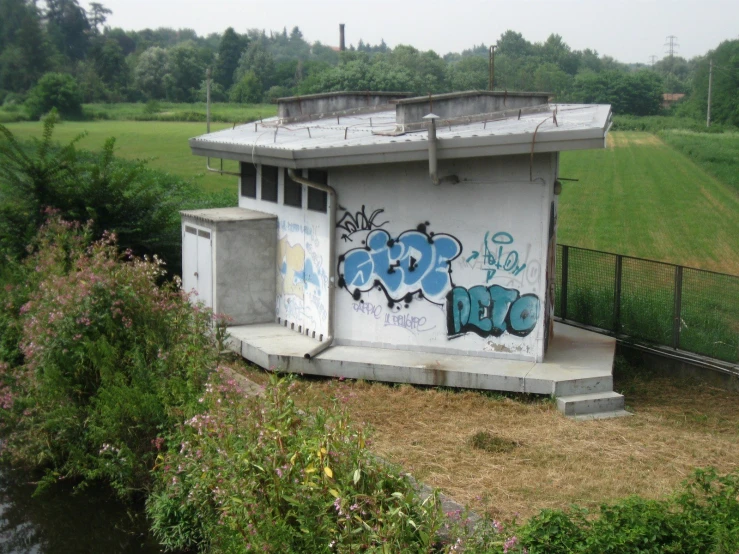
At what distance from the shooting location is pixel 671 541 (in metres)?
6.02

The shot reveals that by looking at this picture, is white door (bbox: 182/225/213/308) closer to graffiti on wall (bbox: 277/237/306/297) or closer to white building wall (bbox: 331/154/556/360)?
graffiti on wall (bbox: 277/237/306/297)

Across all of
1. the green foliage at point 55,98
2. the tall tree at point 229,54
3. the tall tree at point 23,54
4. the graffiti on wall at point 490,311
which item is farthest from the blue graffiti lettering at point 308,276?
the tall tree at point 229,54

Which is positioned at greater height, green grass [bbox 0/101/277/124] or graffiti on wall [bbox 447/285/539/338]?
green grass [bbox 0/101/277/124]

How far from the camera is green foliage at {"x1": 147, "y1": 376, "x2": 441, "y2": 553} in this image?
21.5ft

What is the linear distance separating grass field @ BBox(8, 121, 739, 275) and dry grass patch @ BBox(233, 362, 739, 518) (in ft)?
30.0

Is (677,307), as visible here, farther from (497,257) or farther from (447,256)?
(447,256)

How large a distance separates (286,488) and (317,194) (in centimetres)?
647

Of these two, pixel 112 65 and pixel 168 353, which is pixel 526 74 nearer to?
pixel 112 65

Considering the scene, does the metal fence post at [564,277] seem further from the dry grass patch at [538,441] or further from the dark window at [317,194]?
the dark window at [317,194]

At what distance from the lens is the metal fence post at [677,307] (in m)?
13.0

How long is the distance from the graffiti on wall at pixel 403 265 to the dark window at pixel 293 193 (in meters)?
1.31

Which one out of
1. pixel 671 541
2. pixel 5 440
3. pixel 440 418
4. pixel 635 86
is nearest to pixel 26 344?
pixel 5 440

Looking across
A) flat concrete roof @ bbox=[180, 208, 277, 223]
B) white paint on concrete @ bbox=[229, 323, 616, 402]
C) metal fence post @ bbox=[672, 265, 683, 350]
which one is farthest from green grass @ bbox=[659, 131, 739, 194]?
flat concrete roof @ bbox=[180, 208, 277, 223]

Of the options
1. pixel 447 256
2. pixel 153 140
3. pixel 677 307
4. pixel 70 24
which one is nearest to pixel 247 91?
pixel 153 140
